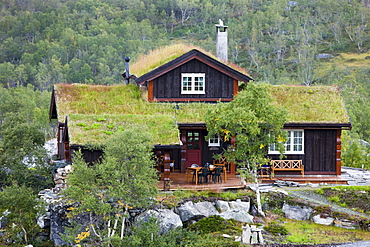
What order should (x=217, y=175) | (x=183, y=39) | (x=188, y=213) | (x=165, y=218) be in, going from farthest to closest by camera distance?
(x=183, y=39)
(x=217, y=175)
(x=188, y=213)
(x=165, y=218)

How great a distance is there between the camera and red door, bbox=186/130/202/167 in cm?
2586

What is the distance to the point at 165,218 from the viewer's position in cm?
2017

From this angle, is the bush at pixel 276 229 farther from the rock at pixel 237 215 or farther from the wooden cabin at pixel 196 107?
the wooden cabin at pixel 196 107

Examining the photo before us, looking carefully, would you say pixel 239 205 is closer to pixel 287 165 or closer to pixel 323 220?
A: pixel 323 220

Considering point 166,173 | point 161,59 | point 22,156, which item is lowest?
point 166,173

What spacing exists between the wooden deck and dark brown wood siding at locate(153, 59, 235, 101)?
3974mm

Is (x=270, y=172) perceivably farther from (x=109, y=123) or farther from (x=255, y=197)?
(x=109, y=123)

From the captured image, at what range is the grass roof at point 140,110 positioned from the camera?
22.9m

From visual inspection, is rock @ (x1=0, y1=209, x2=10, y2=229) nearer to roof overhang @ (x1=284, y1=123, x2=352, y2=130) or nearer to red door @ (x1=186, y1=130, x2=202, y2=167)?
red door @ (x1=186, y1=130, x2=202, y2=167)

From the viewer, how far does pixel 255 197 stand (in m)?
22.4

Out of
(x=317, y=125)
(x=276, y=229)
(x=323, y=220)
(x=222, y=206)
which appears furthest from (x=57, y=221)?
(x=317, y=125)

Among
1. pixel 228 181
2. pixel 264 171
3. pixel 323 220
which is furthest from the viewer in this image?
pixel 264 171

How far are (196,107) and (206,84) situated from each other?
1.40 metres

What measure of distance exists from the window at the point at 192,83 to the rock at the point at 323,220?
860cm
